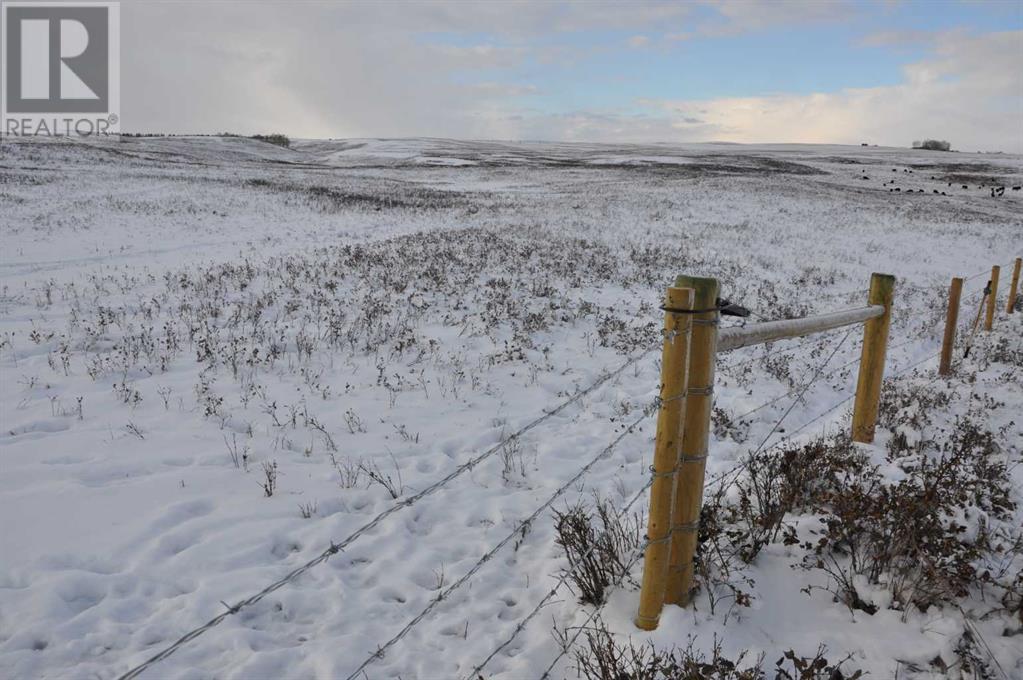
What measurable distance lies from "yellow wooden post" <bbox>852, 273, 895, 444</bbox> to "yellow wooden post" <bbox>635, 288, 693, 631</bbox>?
311cm

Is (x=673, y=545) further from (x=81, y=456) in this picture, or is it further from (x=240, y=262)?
(x=240, y=262)

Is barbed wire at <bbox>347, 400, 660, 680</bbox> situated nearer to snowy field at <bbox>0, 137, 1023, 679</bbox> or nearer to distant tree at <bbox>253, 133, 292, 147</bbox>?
snowy field at <bbox>0, 137, 1023, 679</bbox>

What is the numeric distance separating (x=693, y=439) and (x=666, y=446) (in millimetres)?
181

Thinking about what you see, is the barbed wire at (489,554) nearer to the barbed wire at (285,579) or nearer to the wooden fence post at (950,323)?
the barbed wire at (285,579)

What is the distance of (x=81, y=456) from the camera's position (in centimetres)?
562

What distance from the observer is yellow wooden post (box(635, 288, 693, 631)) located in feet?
8.95

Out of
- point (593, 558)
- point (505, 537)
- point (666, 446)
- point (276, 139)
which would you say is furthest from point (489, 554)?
point (276, 139)

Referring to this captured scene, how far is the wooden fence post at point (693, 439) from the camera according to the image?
280 centimetres

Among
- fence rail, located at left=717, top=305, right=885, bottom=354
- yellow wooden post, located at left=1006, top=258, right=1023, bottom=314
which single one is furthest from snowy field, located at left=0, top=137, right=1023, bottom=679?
fence rail, located at left=717, top=305, right=885, bottom=354

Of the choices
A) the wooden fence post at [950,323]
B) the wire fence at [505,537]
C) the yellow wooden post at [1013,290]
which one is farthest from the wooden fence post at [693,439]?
the yellow wooden post at [1013,290]

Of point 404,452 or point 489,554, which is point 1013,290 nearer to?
point 404,452

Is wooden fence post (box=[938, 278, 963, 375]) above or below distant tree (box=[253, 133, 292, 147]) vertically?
below

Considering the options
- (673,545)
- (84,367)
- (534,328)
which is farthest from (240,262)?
(673,545)

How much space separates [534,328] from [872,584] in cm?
725
